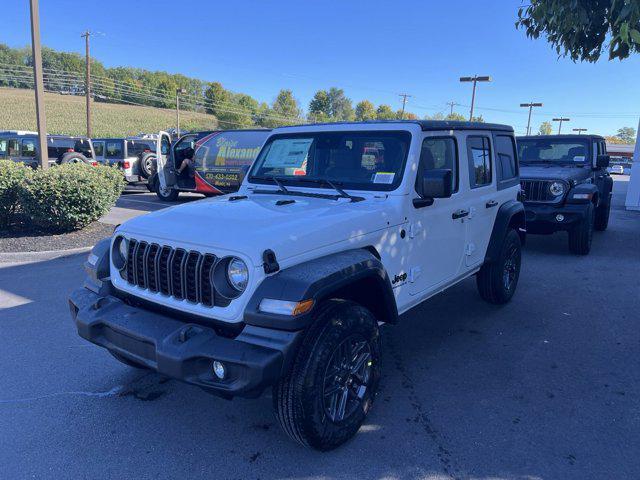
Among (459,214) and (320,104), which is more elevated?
(320,104)

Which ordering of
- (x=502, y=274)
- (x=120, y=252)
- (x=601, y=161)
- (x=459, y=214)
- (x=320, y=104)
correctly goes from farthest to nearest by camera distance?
(x=320, y=104), (x=601, y=161), (x=502, y=274), (x=459, y=214), (x=120, y=252)

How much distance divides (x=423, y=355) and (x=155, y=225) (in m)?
2.51

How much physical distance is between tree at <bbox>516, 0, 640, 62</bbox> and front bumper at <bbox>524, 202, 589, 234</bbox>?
335 centimetres

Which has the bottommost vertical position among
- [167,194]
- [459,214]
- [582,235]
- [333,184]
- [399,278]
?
[167,194]

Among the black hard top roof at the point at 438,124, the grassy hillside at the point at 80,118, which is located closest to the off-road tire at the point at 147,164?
the black hard top roof at the point at 438,124

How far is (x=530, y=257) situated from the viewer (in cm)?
782

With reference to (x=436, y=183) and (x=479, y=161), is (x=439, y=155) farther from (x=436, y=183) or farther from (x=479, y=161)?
(x=479, y=161)

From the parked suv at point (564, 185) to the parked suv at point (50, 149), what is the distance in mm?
13183

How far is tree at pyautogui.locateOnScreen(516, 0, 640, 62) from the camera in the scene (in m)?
3.56

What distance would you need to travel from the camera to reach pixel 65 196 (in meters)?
7.81

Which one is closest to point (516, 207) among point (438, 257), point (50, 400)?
point (438, 257)

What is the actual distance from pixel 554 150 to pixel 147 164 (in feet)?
44.0

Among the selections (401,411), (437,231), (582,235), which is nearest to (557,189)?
(582,235)

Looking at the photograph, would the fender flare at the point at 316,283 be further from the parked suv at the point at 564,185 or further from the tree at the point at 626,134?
the tree at the point at 626,134
